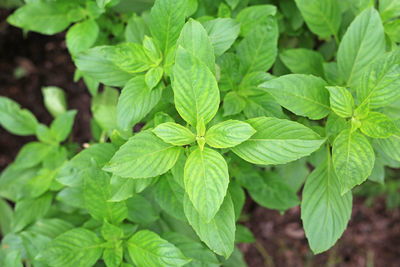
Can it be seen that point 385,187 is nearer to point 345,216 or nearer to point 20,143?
point 345,216

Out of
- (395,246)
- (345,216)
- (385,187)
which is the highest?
(345,216)

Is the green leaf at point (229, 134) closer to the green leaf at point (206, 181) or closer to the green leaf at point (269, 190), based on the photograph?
the green leaf at point (206, 181)

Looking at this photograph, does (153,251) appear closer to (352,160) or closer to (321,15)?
(352,160)

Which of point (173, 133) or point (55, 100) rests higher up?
point (173, 133)

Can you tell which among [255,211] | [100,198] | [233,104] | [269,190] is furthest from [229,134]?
[255,211]

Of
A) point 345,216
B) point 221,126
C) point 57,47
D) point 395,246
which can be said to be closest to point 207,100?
point 221,126
